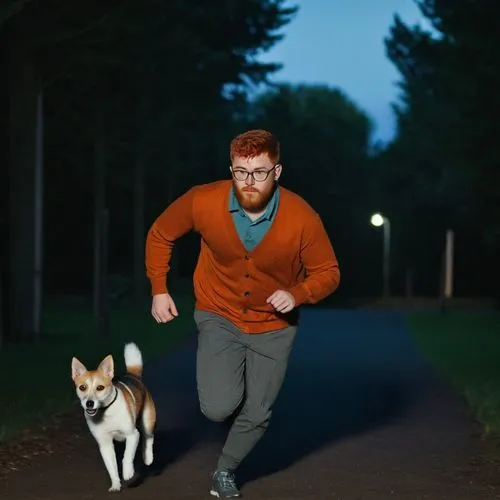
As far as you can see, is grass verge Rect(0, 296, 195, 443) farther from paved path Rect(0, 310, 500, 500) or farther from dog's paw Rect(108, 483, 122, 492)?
dog's paw Rect(108, 483, 122, 492)

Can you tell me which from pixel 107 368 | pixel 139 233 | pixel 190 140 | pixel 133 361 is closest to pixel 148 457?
pixel 133 361

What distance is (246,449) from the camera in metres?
9.65

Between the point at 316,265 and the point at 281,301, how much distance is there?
20.3 inches

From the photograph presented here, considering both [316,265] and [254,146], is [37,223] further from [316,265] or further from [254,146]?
[254,146]

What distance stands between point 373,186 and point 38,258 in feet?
225

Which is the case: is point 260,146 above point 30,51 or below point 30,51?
below

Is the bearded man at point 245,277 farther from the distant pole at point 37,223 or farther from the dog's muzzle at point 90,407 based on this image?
the distant pole at point 37,223

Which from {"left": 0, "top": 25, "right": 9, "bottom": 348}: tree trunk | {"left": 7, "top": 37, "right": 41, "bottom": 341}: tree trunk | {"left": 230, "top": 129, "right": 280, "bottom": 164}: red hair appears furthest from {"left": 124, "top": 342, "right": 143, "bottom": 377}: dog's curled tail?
{"left": 7, "top": 37, "right": 41, "bottom": 341}: tree trunk

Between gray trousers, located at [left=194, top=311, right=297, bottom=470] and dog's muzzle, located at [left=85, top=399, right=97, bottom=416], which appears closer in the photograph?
dog's muzzle, located at [left=85, top=399, right=97, bottom=416]

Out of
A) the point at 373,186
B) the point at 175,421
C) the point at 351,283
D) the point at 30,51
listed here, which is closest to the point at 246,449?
the point at 175,421

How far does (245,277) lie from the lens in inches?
368

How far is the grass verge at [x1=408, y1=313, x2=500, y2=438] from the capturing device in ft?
53.5

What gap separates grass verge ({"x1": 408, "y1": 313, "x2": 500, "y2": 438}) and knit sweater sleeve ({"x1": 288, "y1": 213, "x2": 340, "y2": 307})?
4790mm

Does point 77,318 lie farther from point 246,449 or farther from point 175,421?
point 246,449
